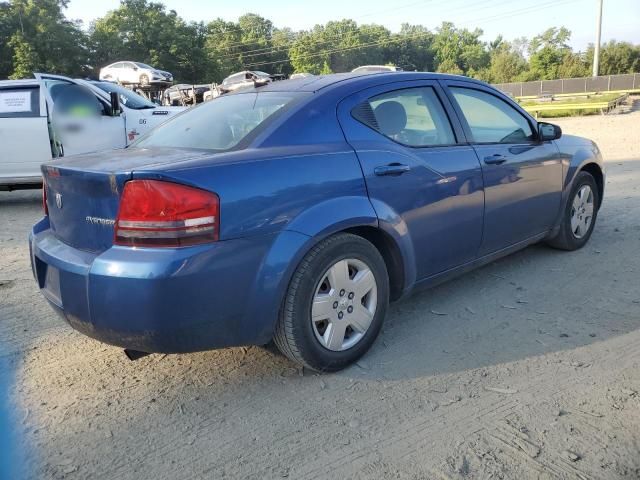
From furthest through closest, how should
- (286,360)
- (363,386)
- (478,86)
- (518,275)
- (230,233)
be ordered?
(518,275) < (478,86) < (286,360) < (363,386) < (230,233)

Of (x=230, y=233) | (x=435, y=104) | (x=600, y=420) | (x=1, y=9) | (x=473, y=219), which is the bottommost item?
(x=600, y=420)

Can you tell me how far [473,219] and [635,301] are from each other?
1.31m

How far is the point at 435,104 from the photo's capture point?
12.0ft

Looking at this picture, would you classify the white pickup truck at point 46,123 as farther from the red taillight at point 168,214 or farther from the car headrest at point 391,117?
the red taillight at point 168,214

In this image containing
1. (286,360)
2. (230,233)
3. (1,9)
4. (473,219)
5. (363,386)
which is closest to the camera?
(230,233)

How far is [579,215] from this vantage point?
4.91 meters

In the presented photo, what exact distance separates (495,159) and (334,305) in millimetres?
1708

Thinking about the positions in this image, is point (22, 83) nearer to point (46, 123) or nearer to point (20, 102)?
point (20, 102)

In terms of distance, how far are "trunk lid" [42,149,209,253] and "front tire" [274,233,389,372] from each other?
2.70 feet

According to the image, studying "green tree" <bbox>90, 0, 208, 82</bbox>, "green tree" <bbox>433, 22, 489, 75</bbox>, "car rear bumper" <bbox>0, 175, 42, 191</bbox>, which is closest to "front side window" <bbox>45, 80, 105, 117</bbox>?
"car rear bumper" <bbox>0, 175, 42, 191</bbox>

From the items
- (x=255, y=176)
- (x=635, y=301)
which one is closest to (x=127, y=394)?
(x=255, y=176)

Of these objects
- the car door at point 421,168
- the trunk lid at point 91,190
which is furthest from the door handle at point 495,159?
the trunk lid at point 91,190

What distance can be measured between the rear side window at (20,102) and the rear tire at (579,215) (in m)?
7.18

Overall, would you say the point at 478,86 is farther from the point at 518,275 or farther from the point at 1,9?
the point at 1,9
